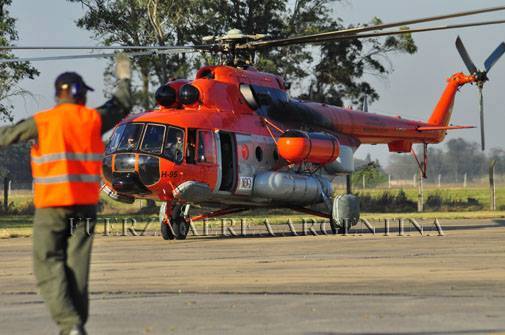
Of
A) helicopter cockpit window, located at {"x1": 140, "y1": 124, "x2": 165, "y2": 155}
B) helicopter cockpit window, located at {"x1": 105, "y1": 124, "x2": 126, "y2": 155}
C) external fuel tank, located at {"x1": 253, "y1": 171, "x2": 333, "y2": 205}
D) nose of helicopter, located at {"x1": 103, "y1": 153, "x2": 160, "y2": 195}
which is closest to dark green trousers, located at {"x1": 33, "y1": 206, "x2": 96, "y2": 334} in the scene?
nose of helicopter, located at {"x1": 103, "y1": 153, "x2": 160, "y2": 195}

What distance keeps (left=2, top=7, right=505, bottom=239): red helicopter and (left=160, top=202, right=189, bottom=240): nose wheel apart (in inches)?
0.9

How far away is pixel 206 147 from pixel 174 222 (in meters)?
1.94

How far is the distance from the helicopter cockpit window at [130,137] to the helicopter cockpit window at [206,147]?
4.67ft

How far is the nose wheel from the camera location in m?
22.7

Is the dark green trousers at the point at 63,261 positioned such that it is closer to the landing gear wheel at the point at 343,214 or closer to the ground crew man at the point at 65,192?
the ground crew man at the point at 65,192

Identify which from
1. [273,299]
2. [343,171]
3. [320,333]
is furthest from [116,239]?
[320,333]

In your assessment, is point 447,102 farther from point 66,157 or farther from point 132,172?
point 66,157

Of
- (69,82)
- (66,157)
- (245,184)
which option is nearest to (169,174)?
(245,184)

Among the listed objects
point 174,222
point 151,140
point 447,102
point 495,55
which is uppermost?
point 495,55

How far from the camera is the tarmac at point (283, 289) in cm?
880

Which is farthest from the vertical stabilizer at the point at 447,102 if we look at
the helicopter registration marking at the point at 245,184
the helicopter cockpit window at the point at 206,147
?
the helicopter cockpit window at the point at 206,147

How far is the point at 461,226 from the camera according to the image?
28.4 m

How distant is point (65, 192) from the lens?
25.1 feet

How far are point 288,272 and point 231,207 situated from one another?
461 inches
